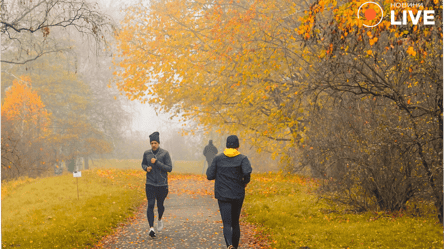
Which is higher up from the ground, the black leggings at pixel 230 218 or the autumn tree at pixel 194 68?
the autumn tree at pixel 194 68

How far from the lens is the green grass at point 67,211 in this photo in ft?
24.3

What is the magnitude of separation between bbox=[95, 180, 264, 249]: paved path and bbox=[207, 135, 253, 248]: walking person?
1.29 meters

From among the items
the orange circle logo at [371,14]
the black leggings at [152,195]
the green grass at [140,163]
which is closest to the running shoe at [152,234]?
the black leggings at [152,195]

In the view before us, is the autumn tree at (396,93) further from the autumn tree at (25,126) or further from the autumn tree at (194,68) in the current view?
the autumn tree at (25,126)

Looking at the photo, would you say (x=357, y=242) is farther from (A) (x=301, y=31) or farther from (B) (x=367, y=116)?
(A) (x=301, y=31)

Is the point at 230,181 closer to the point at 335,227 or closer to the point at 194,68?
the point at 335,227

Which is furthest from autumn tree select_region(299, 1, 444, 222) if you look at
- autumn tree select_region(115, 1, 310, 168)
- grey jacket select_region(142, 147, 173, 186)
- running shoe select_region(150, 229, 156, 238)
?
autumn tree select_region(115, 1, 310, 168)

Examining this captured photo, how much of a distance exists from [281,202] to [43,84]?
24725 millimetres

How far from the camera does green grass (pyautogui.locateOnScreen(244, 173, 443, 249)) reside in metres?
6.23

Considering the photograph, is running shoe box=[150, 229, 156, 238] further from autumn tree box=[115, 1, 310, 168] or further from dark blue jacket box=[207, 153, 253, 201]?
autumn tree box=[115, 1, 310, 168]

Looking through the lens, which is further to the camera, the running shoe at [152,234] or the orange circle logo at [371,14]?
the running shoe at [152,234]

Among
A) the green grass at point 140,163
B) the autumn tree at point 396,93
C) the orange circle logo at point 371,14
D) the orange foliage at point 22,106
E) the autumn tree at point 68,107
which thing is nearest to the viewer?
the orange circle logo at point 371,14

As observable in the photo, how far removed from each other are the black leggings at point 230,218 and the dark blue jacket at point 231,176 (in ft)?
0.36

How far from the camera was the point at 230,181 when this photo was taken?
582 centimetres
